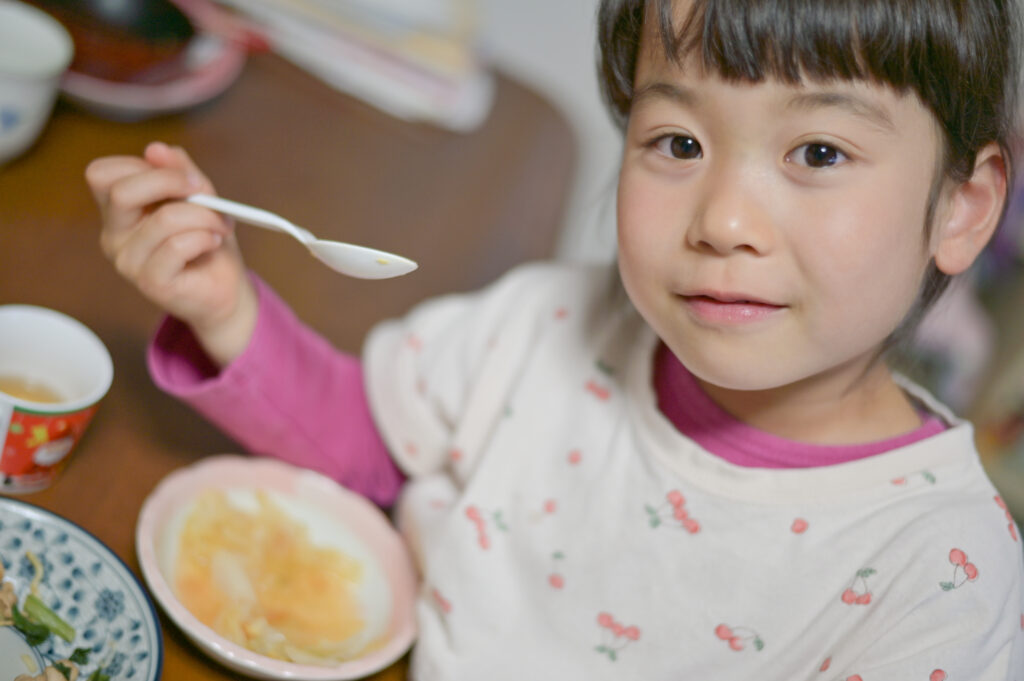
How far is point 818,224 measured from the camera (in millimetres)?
640

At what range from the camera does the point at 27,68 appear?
0.97 m

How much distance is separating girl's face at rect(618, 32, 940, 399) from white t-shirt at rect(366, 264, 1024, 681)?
125mm

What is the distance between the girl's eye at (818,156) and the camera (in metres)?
0.64

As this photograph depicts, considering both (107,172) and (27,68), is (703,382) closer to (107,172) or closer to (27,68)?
(107,172)

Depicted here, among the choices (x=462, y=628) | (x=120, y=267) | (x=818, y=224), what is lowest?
(x=462, y=628)

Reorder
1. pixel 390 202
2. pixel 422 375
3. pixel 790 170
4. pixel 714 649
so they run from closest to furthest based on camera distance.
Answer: pixel 790 170, pixel 714 649, pixel 422 375, pixel 390 202

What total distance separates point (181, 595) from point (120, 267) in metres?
0.25

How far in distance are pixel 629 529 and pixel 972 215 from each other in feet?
1.12

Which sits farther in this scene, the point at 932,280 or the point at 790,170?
the point at 932,280

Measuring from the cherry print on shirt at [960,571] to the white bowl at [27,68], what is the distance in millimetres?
840

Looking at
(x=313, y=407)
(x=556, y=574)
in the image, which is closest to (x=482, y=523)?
(x=556, y=574)

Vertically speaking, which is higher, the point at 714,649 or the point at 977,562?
the point at 977,562

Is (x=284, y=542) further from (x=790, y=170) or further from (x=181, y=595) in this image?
(x=790, y=170)

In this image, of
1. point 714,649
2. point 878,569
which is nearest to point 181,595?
point 714,649
